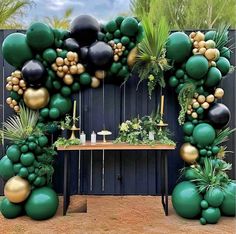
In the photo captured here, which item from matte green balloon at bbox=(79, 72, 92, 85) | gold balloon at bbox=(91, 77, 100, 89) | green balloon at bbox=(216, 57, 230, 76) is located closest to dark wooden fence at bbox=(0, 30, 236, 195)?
gold balloon at bbox=(91, 77, 100, 89)

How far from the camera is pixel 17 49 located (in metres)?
3.75

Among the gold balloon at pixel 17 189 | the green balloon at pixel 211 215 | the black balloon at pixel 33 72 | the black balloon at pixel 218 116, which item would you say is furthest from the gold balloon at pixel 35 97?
the green balloon at pixel 211 215

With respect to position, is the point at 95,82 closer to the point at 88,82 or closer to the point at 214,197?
the point at 88,82

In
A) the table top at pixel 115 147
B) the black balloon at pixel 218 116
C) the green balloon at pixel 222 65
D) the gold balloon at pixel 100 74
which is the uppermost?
the green balloon at pixel 222 65

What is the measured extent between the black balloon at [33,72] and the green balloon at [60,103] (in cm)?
33

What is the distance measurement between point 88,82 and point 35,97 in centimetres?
70

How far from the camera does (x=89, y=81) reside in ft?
13.6

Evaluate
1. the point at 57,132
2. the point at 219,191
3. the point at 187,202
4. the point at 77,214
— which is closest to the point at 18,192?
the point at 77,214

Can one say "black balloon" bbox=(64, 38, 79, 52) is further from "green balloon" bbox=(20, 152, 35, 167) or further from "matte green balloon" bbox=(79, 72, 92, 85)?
"green balloon" bbox=(20, 152, 35, 167)

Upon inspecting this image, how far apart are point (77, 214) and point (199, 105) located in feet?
6.47

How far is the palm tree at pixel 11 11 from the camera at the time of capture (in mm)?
11148

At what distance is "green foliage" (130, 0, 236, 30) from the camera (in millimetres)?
12211

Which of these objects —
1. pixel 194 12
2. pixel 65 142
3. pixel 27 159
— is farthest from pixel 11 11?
pixel 27 159

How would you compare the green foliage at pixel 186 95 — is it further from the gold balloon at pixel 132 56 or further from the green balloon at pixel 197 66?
the gold balloon at pixel 132 56
